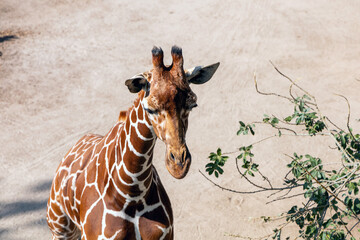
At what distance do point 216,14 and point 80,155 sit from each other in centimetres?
816

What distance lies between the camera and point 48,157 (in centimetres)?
846

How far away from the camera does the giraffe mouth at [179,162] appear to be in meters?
3.65

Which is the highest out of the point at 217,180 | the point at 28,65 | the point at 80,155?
the point at 28,65

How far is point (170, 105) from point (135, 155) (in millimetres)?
712

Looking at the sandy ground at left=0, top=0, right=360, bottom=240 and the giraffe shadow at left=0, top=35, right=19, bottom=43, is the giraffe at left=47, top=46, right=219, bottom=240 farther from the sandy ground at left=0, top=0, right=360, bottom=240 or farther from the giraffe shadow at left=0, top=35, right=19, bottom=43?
the giraffe shadow at left=0, top=35, right=19, bottom=43

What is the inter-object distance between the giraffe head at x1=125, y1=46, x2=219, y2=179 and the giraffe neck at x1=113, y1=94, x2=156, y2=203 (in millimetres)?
217

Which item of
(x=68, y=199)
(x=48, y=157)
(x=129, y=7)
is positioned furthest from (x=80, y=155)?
(x=129, y=7)

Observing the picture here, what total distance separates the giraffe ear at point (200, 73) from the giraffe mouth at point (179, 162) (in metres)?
0.72

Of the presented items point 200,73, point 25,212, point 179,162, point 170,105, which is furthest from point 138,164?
point 25,212

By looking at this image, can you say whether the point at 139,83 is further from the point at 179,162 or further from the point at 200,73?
the point at 179,162

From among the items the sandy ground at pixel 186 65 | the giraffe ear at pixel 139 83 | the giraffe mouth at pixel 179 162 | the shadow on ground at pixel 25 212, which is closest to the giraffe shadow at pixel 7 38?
the sandy ground at pixel 186 65

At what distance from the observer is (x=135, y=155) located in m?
4.19

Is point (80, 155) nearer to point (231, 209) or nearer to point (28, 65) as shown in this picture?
point (231, 209)

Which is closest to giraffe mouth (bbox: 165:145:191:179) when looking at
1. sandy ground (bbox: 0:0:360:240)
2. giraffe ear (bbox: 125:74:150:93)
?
giraffe ear (bbox: 125:74:150:93)
